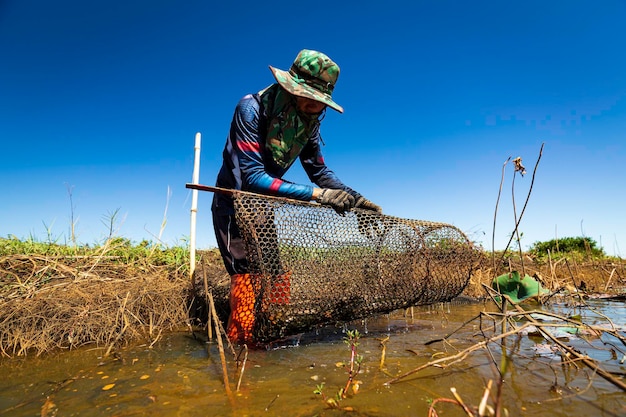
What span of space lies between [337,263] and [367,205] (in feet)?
1.91

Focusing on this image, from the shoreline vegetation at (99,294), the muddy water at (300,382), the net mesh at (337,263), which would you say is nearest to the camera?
the muddy water at (300,382)

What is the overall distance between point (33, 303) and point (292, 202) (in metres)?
2.22

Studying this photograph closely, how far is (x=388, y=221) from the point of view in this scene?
2740mm

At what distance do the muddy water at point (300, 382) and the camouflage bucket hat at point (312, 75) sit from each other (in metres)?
1.67

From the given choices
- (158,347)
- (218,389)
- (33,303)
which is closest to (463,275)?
(218,389)

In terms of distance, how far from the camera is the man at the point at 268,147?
2.38 m

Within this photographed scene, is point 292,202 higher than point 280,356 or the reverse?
higher

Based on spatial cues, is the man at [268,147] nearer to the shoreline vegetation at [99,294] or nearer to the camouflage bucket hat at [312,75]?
the camouflage bucket hat at [312,75]

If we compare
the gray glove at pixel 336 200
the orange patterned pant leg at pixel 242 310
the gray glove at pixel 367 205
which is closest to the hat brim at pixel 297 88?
the gray glove at pixel 336 200

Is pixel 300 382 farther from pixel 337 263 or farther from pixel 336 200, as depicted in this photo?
pixel 336 200

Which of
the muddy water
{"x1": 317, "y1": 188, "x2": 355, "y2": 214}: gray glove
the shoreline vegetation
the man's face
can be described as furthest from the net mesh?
the man's face

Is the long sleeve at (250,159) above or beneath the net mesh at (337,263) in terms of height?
above

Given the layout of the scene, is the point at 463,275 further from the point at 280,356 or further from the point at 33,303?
the point at 33,303

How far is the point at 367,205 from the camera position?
2.81 meters
